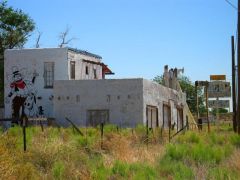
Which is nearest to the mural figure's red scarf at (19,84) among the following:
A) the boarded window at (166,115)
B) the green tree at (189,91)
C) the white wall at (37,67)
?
the white wall at (37,67)

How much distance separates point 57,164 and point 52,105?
2201 centimetres

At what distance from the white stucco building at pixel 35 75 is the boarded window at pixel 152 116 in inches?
239

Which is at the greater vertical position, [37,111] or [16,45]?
[16,45]

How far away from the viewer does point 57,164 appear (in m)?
12.7

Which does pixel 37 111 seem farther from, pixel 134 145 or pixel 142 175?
pixel 142 175

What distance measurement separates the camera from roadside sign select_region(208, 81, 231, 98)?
41.1 m

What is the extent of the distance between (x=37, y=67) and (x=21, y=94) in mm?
2265

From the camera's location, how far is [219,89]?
41.2 metres

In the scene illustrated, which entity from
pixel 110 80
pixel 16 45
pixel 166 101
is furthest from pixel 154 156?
pixel 16 45

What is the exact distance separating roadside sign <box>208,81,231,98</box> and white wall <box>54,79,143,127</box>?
11.5 metres

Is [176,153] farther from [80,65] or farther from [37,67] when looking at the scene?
[80,65]

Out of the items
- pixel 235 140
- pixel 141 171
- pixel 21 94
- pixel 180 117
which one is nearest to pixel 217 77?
pixel 180 117

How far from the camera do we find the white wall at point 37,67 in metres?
34.8

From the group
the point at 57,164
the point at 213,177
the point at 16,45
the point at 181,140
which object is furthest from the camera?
the point at 16,45
